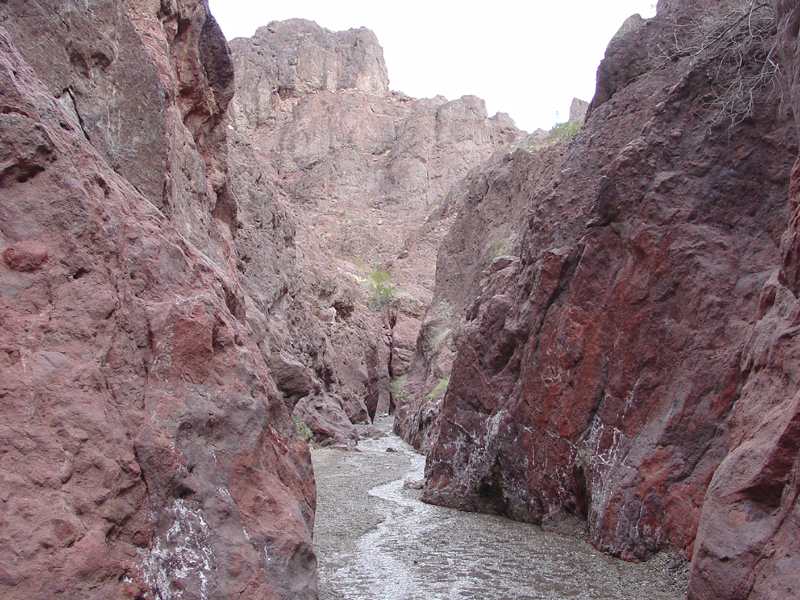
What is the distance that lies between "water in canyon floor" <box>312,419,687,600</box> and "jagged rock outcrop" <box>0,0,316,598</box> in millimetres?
1102

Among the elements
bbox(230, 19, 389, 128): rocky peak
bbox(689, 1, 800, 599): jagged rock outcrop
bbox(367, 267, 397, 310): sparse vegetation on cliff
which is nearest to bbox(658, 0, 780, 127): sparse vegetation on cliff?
bbox(689, 1, 800, 599): jagged rock outcrop

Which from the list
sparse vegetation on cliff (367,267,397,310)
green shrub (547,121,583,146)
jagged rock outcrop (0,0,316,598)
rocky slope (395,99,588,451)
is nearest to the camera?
jagged rock outcrop (0,0,316,598)

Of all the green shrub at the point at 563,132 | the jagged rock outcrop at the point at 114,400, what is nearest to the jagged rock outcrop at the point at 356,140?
the green shrub at the point at 563,132

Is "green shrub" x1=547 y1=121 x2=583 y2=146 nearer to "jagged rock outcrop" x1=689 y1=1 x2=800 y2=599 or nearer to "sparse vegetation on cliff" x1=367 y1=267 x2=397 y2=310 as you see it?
"jagged rock outcrop" x1=689 y1=1 x2=800 y2=599

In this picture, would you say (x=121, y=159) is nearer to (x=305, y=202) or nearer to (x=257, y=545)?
(x=257, y=545)

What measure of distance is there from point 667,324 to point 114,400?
4.62m

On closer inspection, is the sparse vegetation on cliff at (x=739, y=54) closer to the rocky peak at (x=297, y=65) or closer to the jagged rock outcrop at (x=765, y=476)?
the jagged rock outcrop at (x=765, y=476)

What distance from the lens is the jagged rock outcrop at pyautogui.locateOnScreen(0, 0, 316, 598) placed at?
2.66 m

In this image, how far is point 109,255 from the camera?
11.2ft

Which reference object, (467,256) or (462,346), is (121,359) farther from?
(467,256)

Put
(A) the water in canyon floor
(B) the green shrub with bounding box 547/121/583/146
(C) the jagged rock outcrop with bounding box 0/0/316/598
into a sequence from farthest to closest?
(B) the green shrub with bounding box 547/121/583/146 → (A) the water in canyon floor → (C) the jagged rock outcrop with bounding box 0/0/316/598

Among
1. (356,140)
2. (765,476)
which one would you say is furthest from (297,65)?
(765,476)

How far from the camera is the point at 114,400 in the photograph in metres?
3.12

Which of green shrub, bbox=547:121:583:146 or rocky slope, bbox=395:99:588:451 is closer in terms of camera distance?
green shrub, bbox=547:121:583:146
